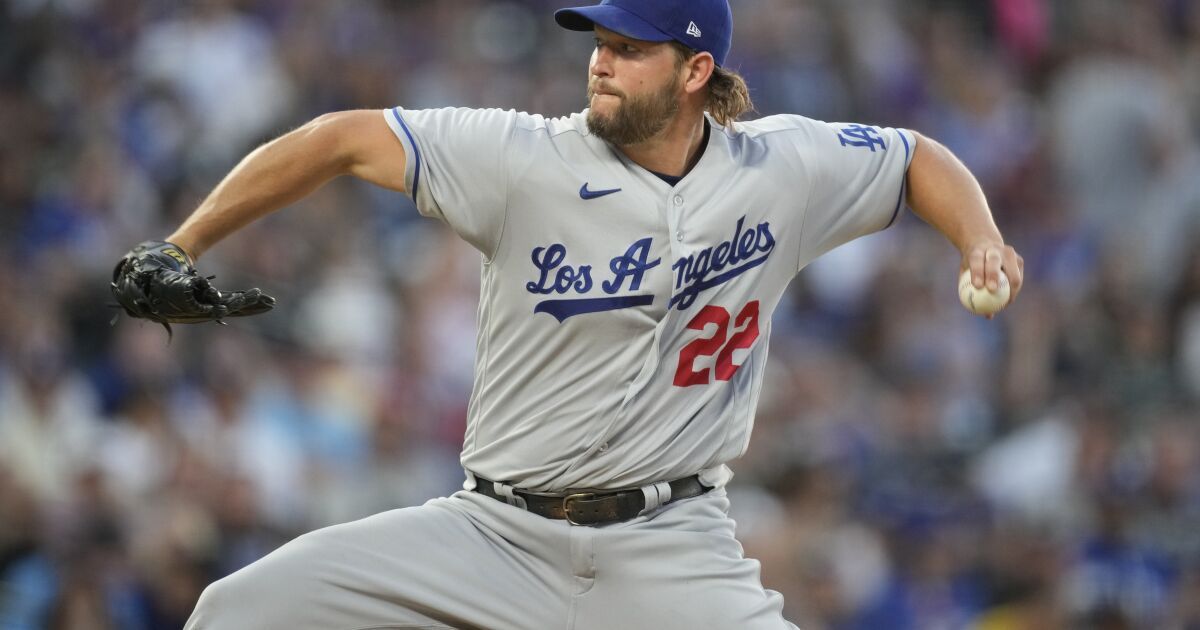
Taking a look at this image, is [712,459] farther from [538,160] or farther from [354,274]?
[354,274]

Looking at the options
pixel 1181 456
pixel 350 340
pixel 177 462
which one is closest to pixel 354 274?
pixel 350 340

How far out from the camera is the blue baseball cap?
384cm

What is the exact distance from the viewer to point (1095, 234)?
9352mm

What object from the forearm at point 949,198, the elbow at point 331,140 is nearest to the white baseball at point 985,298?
the forearm at point 949,198

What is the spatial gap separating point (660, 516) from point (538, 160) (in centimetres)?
87

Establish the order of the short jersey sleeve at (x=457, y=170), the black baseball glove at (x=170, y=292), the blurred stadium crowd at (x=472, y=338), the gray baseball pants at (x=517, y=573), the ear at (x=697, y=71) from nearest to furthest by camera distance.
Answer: the black baseball glove at (x=170, y=292), the gray baseball pants at (x=517, y=573), the short jersey sleeve at (x=457, y=170), the ear at (x=697, y=71), the blurred stadium crowd at (x=472, y=338)

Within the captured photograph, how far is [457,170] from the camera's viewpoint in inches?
148

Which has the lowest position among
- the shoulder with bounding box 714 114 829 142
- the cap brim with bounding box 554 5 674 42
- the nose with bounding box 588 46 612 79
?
the shoulder with bounding box 714 114 829 142

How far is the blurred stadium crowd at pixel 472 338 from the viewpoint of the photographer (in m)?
6.83

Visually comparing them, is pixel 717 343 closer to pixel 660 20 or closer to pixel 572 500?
pixel 572 500

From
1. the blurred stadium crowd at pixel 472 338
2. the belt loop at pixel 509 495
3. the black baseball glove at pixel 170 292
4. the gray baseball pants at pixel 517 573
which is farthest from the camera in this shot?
the blurred stadium crowd at pixel 472 338

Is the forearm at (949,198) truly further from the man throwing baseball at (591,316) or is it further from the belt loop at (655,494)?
the belt loop at (655,494)

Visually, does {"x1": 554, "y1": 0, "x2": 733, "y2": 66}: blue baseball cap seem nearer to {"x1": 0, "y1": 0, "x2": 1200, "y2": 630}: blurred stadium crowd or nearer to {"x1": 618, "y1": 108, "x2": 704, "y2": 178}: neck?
{"x1": 618, "y1": 108, "x2": 704, "y2": 178}: neck

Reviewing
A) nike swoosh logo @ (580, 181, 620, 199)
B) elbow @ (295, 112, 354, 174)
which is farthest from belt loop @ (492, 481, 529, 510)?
elbow @ (295, 112, 354, 174)
